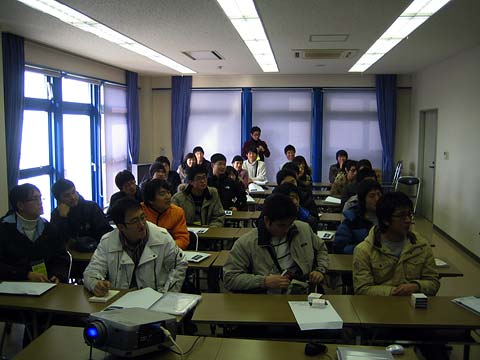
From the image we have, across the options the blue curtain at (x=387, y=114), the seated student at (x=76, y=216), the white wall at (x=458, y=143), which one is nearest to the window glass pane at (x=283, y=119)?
the blue curtain at (x=387, y=114)

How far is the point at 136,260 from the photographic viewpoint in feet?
9.36

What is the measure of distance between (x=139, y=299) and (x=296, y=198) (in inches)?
76.1

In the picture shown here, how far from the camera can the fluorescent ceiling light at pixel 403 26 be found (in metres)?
4.27

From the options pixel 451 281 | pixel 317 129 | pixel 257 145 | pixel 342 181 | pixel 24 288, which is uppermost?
pixel 317 129

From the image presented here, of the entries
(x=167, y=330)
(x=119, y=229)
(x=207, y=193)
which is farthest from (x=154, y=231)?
(x=207, y=193)

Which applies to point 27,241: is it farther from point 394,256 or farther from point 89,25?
point 89,25

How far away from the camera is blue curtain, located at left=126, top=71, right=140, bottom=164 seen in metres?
9.56

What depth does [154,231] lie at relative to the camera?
2898 mm

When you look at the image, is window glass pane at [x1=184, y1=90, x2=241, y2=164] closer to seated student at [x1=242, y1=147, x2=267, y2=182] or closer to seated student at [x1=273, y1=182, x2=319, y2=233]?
seated student at [x1=242, y1=147, x2=267, y2=182]

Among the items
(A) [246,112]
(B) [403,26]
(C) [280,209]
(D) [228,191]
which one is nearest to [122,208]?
(C) [280,209]

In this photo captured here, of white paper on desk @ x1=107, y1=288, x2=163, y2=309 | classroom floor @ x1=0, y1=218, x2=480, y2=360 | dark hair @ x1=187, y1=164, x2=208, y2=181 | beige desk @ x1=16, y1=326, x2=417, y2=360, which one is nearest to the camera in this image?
beige desk @ x1=16, y1=326, x2=417, y2=360

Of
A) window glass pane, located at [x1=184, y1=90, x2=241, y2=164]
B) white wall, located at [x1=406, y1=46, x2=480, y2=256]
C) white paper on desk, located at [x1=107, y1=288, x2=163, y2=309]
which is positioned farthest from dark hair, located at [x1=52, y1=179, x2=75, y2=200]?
window glass pane, located at [x1=184, y1=90, x2=241, y2=164]

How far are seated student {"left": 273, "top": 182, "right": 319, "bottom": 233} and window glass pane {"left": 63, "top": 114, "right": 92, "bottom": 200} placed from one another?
14.7ft

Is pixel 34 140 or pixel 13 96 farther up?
pixel 13 96
